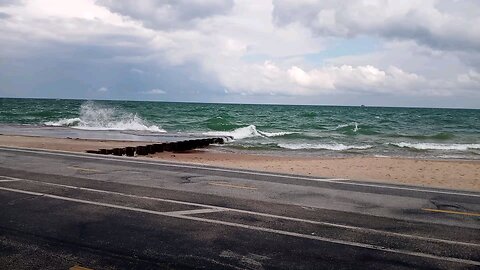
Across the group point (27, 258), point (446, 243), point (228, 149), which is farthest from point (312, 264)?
point (228, 149)

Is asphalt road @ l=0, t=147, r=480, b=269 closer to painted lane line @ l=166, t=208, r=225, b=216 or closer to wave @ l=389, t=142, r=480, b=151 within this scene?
painted lane line @ l=166, t=208, r=225, b=216

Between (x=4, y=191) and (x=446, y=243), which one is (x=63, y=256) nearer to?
(x=4, y=191)

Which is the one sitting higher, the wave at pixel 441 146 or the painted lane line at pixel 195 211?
the painted lane line at pixel 195 211

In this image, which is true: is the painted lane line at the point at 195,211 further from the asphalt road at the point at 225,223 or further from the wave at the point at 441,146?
the wave at the point at 441,146

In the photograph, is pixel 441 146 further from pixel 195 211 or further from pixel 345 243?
pixel 345 243

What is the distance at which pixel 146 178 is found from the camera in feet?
42.4

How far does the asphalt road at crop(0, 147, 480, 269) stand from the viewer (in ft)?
20.1

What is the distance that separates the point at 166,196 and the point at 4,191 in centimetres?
379

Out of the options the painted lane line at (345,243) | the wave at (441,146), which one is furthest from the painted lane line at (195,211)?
the wave at (441,146)

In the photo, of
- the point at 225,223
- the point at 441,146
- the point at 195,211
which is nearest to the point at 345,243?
the point at 225,223

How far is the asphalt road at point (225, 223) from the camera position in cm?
613

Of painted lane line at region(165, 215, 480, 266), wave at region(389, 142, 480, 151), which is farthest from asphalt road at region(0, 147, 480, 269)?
wave at region(389, 142, 480, 151)

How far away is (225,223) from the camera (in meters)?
7.98

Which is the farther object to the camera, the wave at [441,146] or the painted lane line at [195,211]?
the wave at [441,146]
